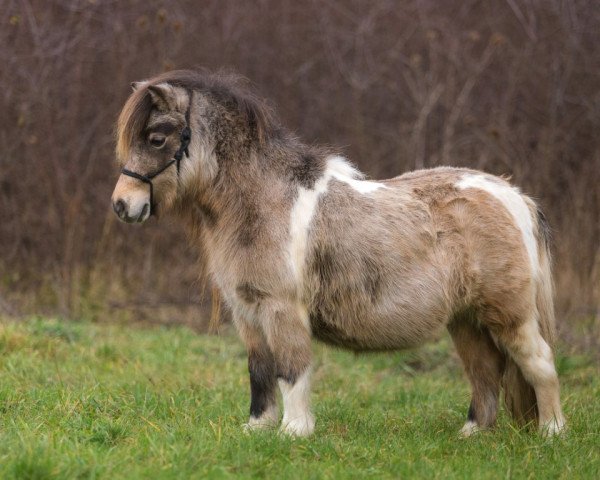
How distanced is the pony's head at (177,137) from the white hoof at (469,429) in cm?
232

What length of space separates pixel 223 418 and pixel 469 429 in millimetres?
1655

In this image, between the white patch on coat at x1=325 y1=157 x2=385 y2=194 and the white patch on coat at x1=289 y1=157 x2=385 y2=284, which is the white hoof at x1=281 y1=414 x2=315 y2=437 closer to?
the white patch on coat at x1=289 y1=157 x2=385 y2=284

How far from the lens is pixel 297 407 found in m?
5.13

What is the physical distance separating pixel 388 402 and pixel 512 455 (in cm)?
200

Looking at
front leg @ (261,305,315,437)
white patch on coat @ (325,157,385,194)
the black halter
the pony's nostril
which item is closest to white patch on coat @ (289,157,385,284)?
white patch on coat @ (325,157,385,194)

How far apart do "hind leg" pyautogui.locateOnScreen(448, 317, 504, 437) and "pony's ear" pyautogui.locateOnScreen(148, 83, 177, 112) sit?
2418 millimetres

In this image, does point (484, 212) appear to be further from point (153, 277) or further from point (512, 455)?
point (153, 277)

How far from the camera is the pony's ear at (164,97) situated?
522cm

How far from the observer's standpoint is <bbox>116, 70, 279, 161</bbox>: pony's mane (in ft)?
17.2

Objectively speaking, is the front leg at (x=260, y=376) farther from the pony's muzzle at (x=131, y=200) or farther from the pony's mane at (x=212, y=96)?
the pony's mane at (x=212, y=96)

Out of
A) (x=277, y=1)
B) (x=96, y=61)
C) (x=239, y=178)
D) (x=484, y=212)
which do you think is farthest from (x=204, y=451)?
(x=277, y=1)

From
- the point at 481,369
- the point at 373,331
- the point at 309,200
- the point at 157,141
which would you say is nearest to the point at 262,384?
the point at 373,331

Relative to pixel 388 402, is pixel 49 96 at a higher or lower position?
higher

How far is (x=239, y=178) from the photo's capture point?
212 inches
